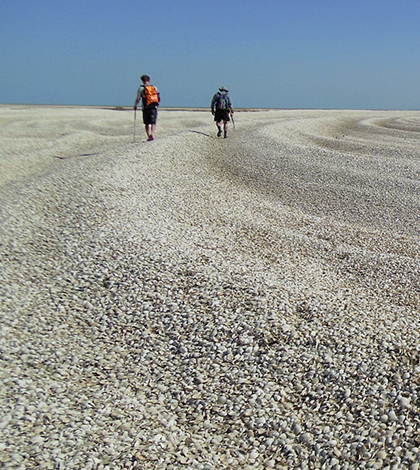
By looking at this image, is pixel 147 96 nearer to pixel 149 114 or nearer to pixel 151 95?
pixel 151 95

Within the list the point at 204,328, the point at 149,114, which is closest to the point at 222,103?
the point at 149,114

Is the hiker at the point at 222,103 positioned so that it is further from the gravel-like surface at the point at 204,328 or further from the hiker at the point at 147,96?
the gravel-like surface at the point at 204,328

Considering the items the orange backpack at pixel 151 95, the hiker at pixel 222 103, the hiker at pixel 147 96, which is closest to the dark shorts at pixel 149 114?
the hiker at pixel 147 96

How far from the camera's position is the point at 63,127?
21344mm

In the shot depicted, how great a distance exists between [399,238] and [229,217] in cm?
306

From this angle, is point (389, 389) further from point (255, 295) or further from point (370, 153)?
point (370, 153)

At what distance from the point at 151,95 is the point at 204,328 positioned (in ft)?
32.5

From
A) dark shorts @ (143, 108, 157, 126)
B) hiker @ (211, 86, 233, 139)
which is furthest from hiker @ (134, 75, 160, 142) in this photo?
hiker @ (211, 86, 233, 139)

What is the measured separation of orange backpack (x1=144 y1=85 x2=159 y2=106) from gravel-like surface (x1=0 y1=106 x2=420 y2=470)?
12.8ft

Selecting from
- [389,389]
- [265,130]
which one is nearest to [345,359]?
[389,389]

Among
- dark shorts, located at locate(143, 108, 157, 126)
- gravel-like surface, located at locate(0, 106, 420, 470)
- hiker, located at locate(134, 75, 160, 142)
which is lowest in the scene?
gravel-like surface, located at locate(0, 106, 420, 470)

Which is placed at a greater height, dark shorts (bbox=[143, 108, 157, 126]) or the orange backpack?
the orange backpack

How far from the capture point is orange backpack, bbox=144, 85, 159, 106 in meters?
13.0

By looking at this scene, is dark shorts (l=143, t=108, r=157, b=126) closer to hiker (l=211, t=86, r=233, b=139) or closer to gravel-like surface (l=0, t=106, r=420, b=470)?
hiker (l=211, t=86, r=233, b=139)
